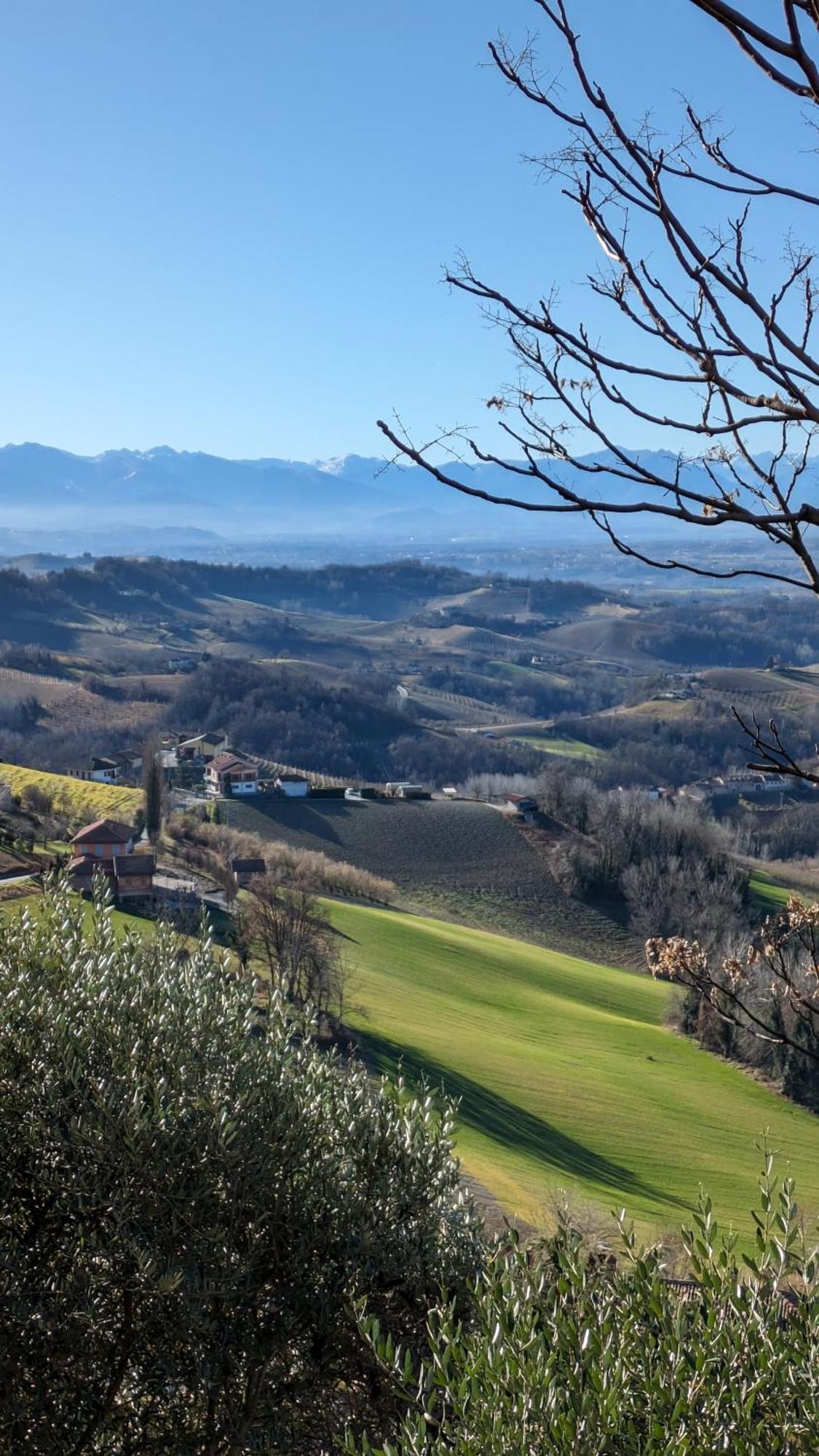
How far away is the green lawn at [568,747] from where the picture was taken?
308 feet

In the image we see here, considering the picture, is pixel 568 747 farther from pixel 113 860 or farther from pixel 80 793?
pixel 113 860

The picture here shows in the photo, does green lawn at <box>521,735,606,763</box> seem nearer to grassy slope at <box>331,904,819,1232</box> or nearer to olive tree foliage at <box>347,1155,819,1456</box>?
grassy slope at <box>331,904,819,1232</box>

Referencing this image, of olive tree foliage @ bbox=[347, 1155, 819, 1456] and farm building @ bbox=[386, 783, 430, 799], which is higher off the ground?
olive tree foliage @ bbox=[347, 1155, 819, 1456]

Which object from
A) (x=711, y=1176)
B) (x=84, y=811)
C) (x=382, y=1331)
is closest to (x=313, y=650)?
(x=84, y=811)

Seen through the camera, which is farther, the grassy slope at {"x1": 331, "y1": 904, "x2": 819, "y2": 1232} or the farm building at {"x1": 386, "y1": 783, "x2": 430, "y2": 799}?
the farm building at {"x1": 386, "y1": 783, "x2": 430, "y2": 799}

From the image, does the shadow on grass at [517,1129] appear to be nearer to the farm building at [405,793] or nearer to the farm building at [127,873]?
the farm building at [127,873]

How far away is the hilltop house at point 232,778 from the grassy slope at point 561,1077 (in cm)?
1992

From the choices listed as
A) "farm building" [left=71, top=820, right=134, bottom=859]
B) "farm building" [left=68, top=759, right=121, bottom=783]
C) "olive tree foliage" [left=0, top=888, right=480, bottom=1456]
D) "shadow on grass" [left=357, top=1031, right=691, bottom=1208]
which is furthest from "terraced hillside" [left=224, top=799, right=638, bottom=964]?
"olive tree foliage" [left=0, top=888, right=480, bottom=1456]

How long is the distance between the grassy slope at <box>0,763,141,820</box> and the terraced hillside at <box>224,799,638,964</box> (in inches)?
190

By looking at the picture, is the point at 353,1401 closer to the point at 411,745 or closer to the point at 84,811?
the point at 84,811

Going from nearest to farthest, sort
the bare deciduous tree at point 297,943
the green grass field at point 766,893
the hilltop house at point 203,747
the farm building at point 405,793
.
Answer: the bare deciduous tree at point 297,943
the green grass field at point 766,893
the farm building at point 405,793
the hilltop house at point 203,747

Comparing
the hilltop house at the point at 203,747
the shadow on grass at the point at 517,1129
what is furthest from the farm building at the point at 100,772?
the shadow on grass at the point at 517,1129

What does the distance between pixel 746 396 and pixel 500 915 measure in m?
49.0

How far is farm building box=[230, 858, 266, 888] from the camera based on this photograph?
40000 millimetres
